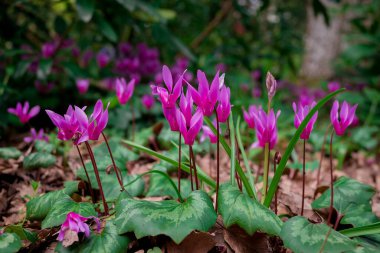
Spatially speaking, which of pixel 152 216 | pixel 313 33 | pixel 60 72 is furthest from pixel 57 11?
pixel 313 33

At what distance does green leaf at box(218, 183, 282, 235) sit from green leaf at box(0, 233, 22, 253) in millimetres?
639

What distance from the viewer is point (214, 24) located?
4281mm

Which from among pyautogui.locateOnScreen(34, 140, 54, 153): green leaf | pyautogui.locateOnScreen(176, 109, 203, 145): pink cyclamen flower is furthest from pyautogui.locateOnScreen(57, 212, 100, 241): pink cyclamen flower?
pyautogui.locateOnScreen(34, 140, 54, 153): green leaf

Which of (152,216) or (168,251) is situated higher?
(152,216)

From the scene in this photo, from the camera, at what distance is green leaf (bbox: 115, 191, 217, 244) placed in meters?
1.11

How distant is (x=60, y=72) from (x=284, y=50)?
2.84 metres

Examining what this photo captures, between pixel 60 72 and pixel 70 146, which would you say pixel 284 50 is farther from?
pixel 70 146

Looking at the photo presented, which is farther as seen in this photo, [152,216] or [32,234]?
[32,234]

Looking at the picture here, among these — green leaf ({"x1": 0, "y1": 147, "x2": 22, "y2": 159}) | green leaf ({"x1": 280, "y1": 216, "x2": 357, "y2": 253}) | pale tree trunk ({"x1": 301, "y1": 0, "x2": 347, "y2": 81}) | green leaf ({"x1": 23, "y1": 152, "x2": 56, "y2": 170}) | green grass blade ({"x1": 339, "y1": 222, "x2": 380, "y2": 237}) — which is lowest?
pale tree trunk ({"x1": 301, "y1": 0, "x2": 347, "y2": 81})

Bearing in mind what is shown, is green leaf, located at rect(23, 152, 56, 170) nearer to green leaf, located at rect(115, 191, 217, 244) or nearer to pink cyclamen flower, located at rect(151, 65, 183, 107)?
green leaf, located at rect(115, 191, 217, 244)

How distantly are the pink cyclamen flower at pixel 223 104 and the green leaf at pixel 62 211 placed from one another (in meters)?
0.56

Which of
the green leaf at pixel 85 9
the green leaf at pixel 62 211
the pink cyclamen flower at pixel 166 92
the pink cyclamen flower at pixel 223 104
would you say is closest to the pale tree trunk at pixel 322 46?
the green leaf at pixel 85 9

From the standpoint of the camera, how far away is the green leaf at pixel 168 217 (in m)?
1.11

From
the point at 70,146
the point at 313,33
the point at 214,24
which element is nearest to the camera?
the point at 70,146
